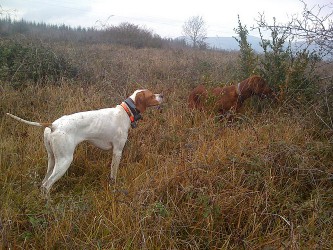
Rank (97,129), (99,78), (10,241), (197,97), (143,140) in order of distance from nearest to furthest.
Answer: (10,241) → (97,129) → (143,140) → (197,97) → (99,78)

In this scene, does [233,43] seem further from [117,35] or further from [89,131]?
[117,35]

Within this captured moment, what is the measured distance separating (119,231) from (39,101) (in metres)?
3.58

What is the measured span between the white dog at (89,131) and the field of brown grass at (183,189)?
227 millimetres

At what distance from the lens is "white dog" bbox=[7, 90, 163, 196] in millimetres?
2879

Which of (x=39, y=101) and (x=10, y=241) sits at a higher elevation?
(x=39, y=101)

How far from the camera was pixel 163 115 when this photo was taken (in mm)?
4680

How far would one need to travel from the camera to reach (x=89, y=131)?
3121 millimetres

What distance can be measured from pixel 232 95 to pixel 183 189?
2.53m

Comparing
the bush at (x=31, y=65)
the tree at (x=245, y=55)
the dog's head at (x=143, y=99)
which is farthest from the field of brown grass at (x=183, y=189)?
the bush at (x=31, y=65)

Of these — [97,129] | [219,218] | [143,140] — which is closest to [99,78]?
[143,140]

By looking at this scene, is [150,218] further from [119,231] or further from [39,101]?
[39,101]

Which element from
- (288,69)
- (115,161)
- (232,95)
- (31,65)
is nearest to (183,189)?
(115,161)

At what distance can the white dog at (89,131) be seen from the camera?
288 cm

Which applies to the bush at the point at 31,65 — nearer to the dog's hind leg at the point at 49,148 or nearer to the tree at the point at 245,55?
the dog's hind leg at the point at 49,148
